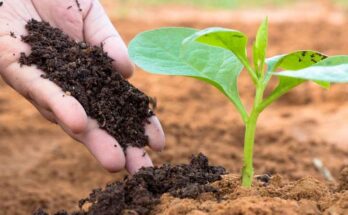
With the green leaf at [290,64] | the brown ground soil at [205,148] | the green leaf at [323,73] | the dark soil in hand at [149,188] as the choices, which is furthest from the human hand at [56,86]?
the green leaf at [323,73]

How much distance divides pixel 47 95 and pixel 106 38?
387mm

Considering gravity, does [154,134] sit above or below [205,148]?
below

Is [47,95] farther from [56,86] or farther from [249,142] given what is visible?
[249,142]

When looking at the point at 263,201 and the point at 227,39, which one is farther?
the point at 227,39

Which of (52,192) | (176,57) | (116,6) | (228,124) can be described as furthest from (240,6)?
(176,57)

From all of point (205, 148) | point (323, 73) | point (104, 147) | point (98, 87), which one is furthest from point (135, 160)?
point (205, 148)

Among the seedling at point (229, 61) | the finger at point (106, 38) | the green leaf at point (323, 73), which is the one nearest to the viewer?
the green leaf at point (323, 73)

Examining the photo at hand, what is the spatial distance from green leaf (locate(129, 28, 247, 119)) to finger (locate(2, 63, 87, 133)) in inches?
A: 9.7

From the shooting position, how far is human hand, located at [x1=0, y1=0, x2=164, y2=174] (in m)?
1.76

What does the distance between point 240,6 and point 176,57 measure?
18.0 ft

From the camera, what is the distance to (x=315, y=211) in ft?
4.64

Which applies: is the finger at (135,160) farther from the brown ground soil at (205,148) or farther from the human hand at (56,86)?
the brown ground soil at (205,148)

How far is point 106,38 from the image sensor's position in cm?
209

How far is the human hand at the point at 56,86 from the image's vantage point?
1763 millimetres
